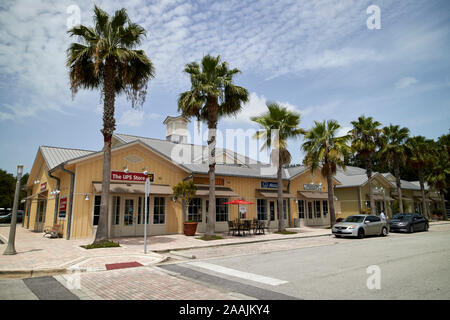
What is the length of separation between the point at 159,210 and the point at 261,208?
28.5 feet

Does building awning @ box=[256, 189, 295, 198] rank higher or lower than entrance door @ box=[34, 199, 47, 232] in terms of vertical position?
higher

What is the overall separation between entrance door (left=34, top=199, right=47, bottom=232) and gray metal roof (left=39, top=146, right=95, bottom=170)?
12.1ft

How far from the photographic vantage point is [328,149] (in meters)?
22.8

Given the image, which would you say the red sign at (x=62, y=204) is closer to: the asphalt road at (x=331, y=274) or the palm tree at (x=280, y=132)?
the asphalt road at (x=331, y=274)

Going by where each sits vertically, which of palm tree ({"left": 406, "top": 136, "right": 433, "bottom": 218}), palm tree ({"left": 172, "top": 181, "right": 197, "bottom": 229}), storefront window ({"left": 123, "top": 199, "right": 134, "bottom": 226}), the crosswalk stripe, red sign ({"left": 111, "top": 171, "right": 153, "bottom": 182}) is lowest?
the crosswalk stripe

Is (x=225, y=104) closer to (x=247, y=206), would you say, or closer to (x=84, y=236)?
(x=247, y=206)

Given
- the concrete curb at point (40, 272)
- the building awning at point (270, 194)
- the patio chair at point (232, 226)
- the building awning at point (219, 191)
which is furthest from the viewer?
the building awning at point (270, 194)

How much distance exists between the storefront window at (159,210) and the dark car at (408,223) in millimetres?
16569

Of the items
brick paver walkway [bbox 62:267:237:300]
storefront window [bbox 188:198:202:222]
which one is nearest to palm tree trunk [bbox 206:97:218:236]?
storefront window [bbox 188:198:202:222]

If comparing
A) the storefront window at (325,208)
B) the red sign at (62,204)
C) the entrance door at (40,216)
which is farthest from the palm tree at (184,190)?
the storefront window at (325,208)

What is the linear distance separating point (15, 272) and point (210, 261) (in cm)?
548

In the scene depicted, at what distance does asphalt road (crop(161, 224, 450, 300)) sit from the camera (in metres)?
5.64

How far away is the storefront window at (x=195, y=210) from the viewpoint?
750 inches

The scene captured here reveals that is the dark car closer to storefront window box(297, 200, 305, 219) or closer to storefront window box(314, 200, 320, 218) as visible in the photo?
storefront window box(314, 200, 320, 218)
